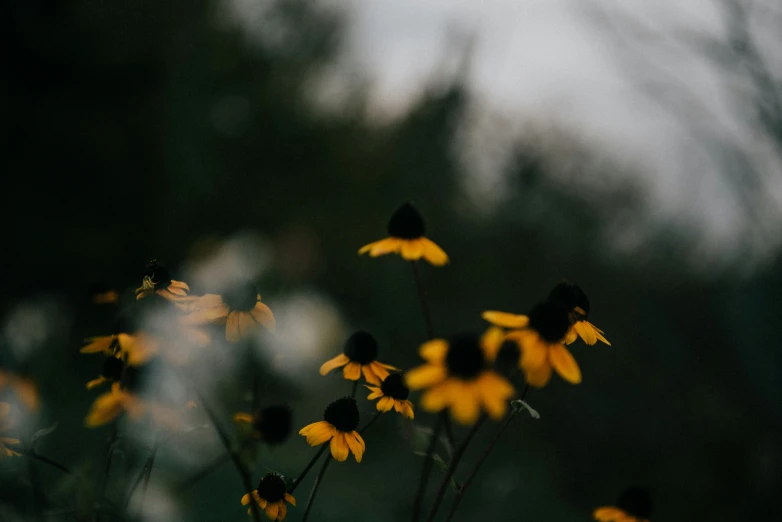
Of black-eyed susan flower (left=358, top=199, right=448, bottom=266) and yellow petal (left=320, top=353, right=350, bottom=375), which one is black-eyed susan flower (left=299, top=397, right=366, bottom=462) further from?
black-eyed susan flower (left=358, top=199, right=448, bottom=266)

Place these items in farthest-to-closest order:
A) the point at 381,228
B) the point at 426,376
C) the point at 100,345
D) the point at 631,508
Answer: the point at 381,228
the point at 631,508
the point at 100,345
the point at 426,376

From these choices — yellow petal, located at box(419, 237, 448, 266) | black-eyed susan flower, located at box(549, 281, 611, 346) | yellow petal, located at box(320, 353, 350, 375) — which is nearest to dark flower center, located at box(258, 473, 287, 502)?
yellow petal, located at box(320, 353, 350, 375)

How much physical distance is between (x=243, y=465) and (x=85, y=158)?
9031 mm

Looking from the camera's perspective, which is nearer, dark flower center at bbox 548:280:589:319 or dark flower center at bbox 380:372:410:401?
dark flower center at bbox 548:280:589:319

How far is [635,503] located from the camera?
5.50 ft

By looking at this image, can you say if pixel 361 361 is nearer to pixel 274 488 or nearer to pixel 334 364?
pixel 334 364

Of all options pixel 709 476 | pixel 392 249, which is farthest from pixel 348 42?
pixel 392 249

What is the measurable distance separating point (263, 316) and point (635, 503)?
1385 mm

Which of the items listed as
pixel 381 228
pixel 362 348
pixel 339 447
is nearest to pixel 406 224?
pixel 362 348

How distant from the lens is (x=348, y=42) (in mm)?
10938

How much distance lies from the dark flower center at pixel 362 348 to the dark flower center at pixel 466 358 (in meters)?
0.53

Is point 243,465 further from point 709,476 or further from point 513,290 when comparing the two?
point 513,290

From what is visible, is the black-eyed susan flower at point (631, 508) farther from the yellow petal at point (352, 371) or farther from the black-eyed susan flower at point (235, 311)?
the black-eyed susan flower at point (235, 311)

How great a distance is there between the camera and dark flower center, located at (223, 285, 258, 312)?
3.51ft
